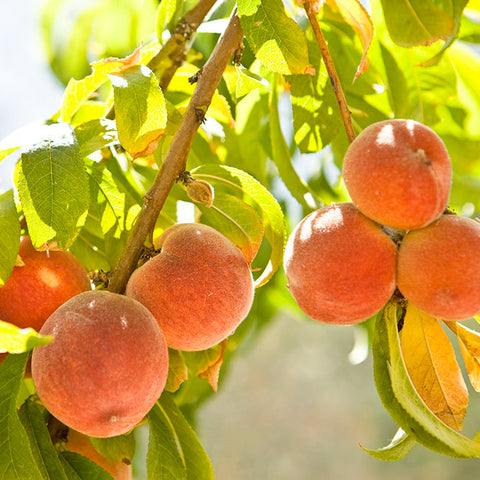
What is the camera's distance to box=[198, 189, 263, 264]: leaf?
715 millimetres

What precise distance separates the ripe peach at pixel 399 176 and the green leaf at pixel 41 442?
336 mm

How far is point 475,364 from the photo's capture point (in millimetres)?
655

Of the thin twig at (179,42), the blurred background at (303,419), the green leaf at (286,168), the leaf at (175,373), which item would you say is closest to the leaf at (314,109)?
the green leaf at (286,168)

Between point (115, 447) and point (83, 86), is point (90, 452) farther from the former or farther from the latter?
point (83, 86)

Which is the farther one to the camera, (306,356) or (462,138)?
(306,356)

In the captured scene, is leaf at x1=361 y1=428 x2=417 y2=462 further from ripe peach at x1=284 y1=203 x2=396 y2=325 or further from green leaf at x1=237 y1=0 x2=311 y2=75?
green leaf at x1=237 y1=0 x2=311 y2=75

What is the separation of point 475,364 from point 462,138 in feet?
1.33

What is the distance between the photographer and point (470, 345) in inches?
25.5

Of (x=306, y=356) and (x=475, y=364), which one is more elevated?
(x=475, y=364)

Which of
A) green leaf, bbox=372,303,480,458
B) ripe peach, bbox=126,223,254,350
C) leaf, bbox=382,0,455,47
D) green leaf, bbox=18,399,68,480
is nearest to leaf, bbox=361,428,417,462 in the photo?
green leaf, bbox=372,303,480,458

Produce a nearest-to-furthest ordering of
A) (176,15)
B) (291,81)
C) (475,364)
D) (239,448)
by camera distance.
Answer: (475,364) → (291,81) → (176,15) → (239,448)

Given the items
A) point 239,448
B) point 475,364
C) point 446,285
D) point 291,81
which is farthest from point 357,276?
point 239,448

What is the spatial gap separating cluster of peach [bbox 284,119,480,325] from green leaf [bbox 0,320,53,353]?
0.70 ft

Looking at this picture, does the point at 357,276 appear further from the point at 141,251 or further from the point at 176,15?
the point at 176,15
